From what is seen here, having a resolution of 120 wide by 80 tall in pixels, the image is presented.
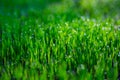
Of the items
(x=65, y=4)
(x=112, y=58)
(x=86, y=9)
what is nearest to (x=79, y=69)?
(x=112, y=58)

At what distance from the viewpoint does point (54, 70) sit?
3.63m

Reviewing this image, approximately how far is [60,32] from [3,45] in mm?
811

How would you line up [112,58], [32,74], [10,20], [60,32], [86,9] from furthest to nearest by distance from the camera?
[86,9] → [10,20] → [60,32] → [112,58] → [32,74]

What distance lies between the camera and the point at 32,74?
3.50m

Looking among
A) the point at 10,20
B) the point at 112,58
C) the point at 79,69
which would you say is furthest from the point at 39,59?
the point at 10,20

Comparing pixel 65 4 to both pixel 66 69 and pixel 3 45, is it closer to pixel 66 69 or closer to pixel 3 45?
pixel 3 45

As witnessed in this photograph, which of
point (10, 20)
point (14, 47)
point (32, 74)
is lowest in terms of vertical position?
point (32, 74)

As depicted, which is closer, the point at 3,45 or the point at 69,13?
the point at 3,45

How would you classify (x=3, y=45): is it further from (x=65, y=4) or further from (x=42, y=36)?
(x=65, y=4)

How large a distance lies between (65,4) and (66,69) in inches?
207

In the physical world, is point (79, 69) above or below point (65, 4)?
below

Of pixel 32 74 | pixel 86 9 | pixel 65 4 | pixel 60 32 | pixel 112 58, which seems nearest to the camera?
pixel 32 74

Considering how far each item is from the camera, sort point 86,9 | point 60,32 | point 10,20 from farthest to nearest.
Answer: point 86,9 → point 10,20 → point 60,32

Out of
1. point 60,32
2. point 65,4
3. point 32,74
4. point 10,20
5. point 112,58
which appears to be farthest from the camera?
point 65,4
